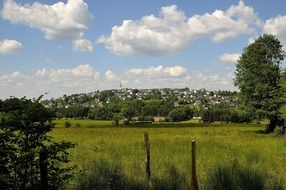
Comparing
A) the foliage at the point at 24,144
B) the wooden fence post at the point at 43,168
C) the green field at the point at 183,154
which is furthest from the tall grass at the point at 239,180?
the wooden fence post at the point at 43,168

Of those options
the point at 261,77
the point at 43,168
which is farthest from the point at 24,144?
the point at 261,77

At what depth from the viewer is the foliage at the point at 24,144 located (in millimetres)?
10172

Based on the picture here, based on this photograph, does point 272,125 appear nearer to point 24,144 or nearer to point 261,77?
point 261,77

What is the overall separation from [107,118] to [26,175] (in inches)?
5103

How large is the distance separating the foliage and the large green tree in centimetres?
4840

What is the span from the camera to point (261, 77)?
59781 millimetres

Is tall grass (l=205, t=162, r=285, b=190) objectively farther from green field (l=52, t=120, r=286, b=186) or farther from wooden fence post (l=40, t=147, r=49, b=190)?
wooden fence post (l=40, t=147, r=49, b=190)

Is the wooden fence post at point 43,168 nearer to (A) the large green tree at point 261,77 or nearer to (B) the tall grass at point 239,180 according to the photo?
(B) the tall grass at point 239,180

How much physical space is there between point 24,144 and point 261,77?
5278 centimetres

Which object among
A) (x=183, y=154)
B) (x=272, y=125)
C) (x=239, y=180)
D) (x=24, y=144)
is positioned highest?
(x=24, y=144)

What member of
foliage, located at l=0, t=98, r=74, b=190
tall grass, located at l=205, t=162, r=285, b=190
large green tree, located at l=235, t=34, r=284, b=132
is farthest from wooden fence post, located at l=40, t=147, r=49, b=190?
large green tree, located at l=235, t=34, r=284, b=132

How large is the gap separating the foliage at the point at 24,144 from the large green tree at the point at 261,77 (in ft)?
159

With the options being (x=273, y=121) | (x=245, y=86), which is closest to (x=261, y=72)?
(x=245, y=86)

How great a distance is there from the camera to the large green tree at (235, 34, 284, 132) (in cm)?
5766
